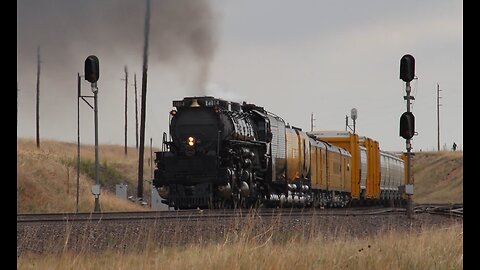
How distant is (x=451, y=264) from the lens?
1145cm

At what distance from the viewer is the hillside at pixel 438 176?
3118 inches

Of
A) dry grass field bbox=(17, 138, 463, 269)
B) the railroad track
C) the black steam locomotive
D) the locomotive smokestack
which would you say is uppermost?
the locomotive smokestack

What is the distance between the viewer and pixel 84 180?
45562 millimetres

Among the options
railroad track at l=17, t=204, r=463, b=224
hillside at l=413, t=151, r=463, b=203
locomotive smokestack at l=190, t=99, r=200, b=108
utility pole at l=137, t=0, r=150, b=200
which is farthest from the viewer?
hillside at l=413, t=151, r=463, b=203

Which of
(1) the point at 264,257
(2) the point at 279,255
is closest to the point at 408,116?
(2) the point at 279,255

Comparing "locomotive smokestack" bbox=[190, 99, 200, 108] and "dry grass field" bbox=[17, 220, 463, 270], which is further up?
"locomotive smokestack" bbox=[190, 99, 200, 108]

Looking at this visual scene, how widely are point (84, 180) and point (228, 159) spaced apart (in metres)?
21.8

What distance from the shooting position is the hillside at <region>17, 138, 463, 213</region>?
36.5m

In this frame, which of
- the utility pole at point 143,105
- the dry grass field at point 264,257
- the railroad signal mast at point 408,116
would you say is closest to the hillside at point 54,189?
the utility pole at point 143,105

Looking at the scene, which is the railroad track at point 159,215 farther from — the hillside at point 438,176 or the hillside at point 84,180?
the hillside at point 438,176

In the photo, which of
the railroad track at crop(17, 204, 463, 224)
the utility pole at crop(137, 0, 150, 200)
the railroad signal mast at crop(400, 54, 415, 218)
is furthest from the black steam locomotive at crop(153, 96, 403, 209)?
the utility pole at crop(137, 0, 150, 200)

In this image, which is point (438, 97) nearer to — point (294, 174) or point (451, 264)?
point (294, 174)

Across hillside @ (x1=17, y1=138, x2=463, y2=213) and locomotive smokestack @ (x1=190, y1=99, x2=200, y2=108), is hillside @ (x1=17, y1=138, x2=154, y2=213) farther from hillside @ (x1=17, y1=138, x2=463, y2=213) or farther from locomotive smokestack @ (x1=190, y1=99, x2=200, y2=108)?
locomotive smokestack @ (x1=190, y1=99, x2=200, y2=108)
